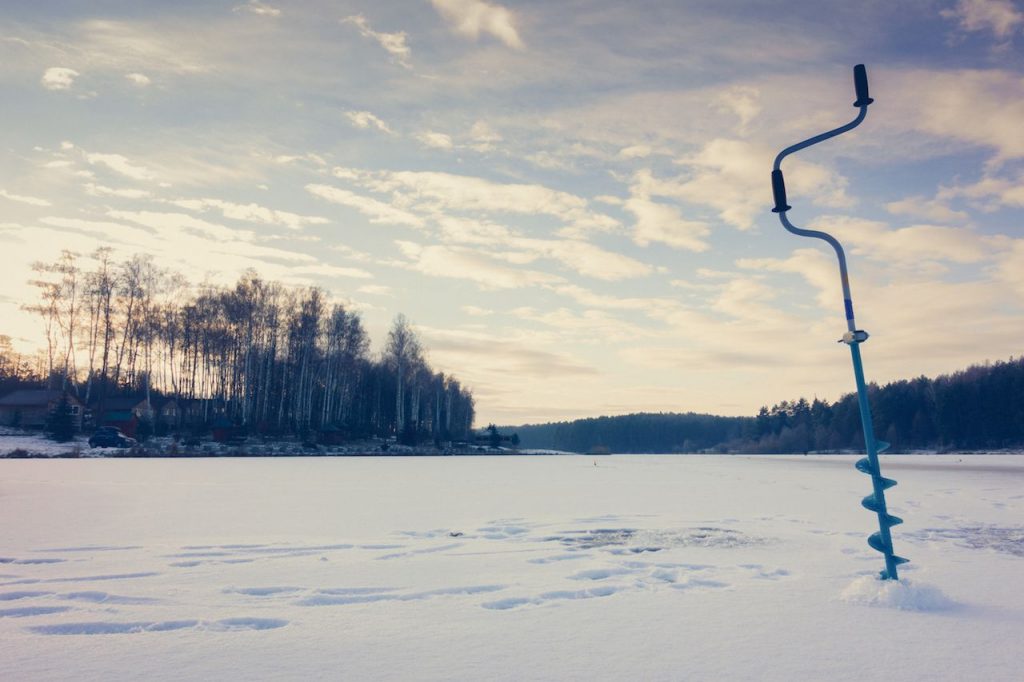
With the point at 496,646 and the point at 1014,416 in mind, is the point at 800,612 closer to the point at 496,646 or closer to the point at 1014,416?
the point at 496,646

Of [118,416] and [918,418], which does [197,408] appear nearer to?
[118,416]

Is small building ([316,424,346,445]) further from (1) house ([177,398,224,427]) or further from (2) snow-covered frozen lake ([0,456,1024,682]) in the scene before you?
(2) snow-covered frozen lake ([0,456,1024,682])

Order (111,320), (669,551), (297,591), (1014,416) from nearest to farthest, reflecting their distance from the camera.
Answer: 1. (297,591)
2. (669,551)
3. (111,320)
4. (1014,416)

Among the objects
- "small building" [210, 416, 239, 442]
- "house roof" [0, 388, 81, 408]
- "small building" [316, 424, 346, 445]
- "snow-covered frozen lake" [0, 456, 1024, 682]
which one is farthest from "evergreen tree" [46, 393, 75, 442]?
"snow-covered frozen lake" [0, 456, 1024, 682]

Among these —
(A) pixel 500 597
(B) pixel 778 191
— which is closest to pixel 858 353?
(B) pixel 778 191

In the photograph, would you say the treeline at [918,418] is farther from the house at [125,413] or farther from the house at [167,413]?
the house at [125,413]

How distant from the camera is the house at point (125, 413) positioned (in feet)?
163

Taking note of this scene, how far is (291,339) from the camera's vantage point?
53500mm

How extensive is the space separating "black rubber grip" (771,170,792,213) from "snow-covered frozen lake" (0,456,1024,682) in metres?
3.09

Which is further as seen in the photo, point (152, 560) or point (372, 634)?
point (152, 560)

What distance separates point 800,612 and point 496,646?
219cm

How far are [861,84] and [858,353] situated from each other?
2.25 m

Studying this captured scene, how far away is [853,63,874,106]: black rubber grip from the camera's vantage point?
17.1 feet

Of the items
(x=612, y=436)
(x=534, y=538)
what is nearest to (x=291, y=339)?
(x=534, y=538)
